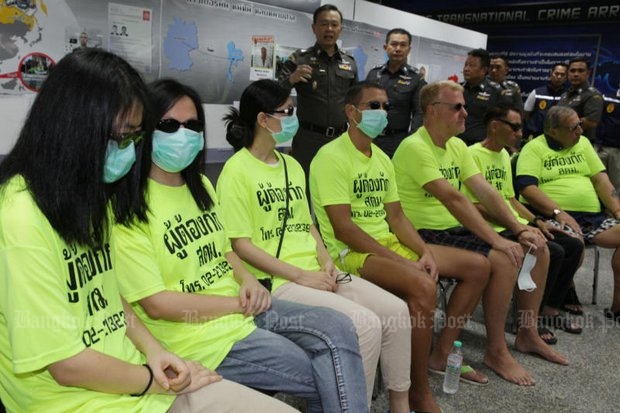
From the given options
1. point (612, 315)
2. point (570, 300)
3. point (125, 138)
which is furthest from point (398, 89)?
point (125, 138)

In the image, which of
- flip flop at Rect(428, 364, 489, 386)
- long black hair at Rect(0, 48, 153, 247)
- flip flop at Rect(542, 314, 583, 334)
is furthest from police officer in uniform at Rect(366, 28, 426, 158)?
long black hair at Rect(0, 48, 153, 247)

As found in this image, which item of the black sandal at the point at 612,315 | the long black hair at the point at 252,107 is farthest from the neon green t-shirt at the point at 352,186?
the black sandal at the point at 612,315

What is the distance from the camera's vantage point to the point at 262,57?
4.41 m

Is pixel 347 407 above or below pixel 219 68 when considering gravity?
below

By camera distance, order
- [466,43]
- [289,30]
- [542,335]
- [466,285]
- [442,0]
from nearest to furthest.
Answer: [466,285]
[542,335]
[289,30]
[466,43]
[442,0]

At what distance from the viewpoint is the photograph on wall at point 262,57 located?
14.3 ft

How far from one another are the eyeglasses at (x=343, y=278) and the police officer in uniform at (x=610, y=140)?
532cm

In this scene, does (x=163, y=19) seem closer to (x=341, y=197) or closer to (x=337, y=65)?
(x=337, y=65)

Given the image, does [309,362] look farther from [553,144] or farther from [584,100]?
[584,100]

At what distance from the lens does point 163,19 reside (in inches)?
144

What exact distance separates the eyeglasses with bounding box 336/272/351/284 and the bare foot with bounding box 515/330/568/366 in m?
1.34

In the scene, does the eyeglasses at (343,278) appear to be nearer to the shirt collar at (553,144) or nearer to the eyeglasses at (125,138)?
the eyeglasses at (125,138)

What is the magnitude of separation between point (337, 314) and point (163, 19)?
9.45 feet

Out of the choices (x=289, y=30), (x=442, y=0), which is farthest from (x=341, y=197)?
(x=442, y=0)
